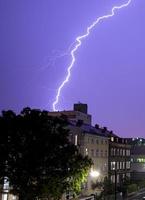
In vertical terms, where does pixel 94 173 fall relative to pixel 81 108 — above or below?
below

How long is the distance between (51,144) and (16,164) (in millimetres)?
3472

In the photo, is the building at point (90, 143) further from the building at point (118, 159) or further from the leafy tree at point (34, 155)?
the leafy tree at point (34, 155)

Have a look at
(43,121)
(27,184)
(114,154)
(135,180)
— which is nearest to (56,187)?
(27,184)

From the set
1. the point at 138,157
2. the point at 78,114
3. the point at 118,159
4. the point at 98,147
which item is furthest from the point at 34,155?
the point at 138,157

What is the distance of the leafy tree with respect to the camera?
42375 mm

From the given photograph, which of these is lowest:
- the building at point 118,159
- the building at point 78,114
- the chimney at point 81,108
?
the building at point 118,159

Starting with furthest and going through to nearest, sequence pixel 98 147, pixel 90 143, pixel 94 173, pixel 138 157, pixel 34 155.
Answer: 1. pixel 138 157
2. pixel 98 147
3. pixel 90 143
4. pixel 94 173
5. pixel 34 155

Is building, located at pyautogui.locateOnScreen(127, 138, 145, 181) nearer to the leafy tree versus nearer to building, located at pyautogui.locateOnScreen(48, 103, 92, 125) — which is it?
building, located at pyautogui.locateOnScreen(48, 103, 92, 125)

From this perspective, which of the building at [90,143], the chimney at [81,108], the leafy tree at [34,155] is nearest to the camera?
the leafy tree at [34,155]

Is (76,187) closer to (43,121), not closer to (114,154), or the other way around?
(43,121)

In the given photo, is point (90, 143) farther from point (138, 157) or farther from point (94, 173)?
point (138, 157)

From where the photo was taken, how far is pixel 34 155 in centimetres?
4225

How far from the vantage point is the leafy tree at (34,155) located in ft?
139

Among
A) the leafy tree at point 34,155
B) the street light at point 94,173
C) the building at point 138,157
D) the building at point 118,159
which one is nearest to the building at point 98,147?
the building at point 118,159
